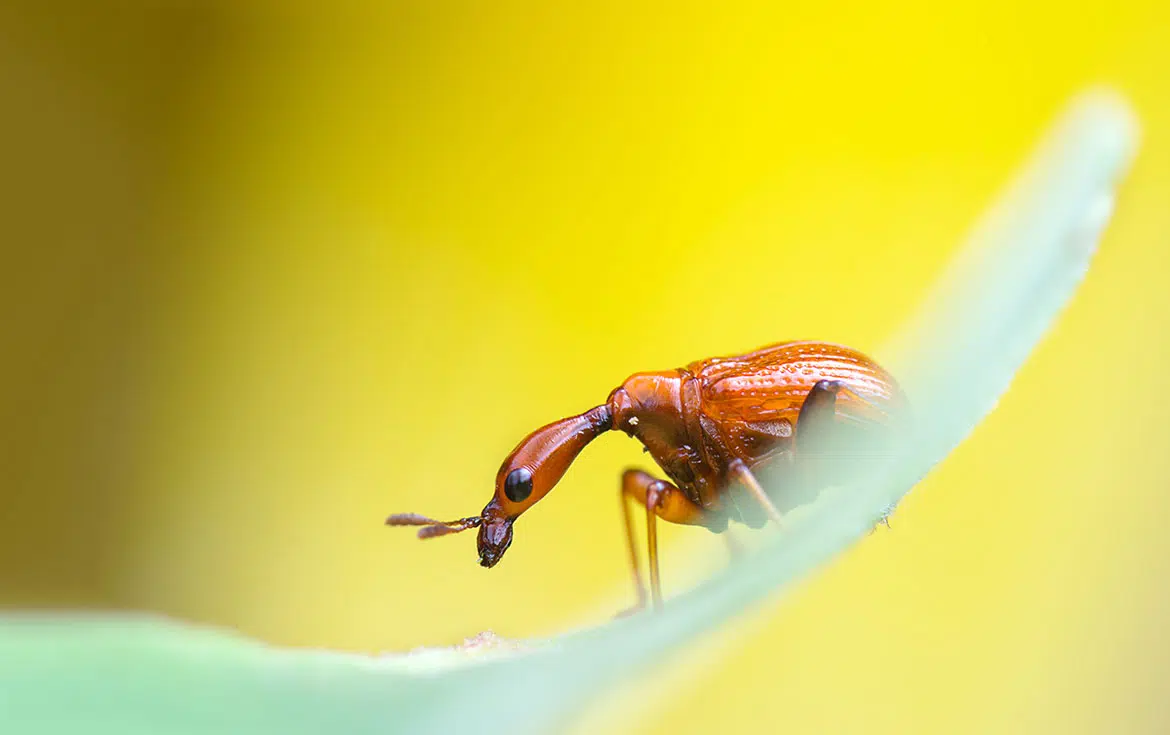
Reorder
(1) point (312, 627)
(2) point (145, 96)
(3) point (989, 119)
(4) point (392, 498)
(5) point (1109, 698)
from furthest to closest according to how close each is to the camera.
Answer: (2) point (145, 96) → (4) point (392, 498) → (1) point (312, 627) → (3) point (989, 119) → (5) point (1109, 698)

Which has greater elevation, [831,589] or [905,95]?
[905,95]

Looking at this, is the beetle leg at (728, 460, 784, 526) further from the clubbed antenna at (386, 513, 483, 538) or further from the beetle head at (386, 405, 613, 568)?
the clubbed antenna at (386, 513, 483, 538)

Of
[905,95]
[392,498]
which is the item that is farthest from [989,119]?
[392,498]

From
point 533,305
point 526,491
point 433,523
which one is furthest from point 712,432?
point 533,305

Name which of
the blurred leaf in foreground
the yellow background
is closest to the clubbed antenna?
the yellow background

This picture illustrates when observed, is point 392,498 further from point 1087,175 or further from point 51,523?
point 1087,175

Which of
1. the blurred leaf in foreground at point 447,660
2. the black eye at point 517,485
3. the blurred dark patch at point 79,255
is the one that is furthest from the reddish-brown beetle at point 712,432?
the blurred dark patch at point 79,255

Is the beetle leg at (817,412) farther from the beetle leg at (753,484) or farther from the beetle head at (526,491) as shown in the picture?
the beetle head at (526,491)
